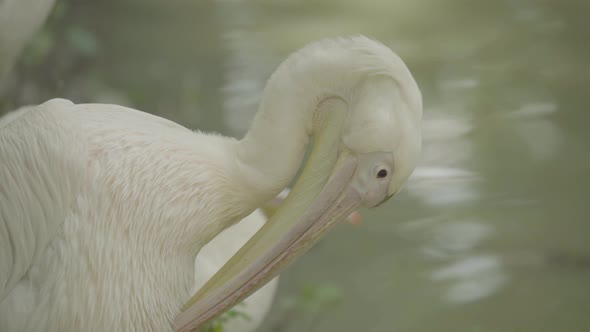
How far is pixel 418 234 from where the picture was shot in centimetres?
342

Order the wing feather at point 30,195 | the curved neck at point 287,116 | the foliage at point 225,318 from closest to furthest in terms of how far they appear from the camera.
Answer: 1. the wing feather at point 30,195
2. the curved neck at point 287,116
3. the foliage at point 225,318

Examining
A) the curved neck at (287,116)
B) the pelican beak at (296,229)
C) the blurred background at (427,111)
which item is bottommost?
the blurred background at (427,111)

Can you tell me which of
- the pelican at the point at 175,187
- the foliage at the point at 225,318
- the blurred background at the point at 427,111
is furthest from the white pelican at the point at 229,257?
the pelican at the point at 175,187

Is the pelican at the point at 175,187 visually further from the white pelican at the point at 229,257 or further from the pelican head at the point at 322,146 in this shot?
the white pelican at the point at 229,257

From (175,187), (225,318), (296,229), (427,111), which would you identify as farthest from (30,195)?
(427,111)

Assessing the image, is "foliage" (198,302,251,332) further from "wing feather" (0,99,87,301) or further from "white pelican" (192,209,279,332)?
"wing feather" (0,99,87,301)

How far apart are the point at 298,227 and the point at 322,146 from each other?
19 cm

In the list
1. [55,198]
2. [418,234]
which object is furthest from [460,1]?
[55,198]

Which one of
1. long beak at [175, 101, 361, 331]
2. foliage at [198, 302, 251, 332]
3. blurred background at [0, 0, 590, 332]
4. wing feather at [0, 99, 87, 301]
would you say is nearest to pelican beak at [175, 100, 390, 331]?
long beak at [175, 101, 361, 331]

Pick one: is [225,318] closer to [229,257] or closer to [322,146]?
[229,257]

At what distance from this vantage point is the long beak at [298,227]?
1.93 m

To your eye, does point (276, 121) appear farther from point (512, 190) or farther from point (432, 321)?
point (512, 190)

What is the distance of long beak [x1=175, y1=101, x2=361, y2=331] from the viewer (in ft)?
6.33

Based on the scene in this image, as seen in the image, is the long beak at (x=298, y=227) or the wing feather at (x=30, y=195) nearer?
the wing feather at (x=30, y=195)
